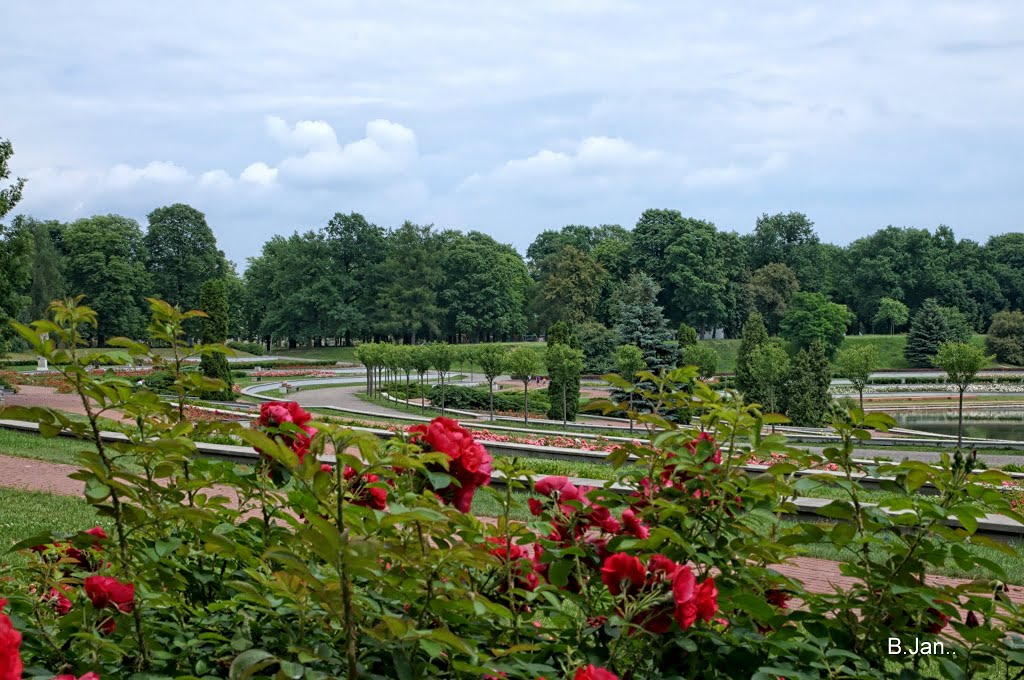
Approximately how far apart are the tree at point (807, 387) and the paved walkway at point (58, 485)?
20.4 meters

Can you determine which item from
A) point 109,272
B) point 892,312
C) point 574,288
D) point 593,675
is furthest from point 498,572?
point 892,312

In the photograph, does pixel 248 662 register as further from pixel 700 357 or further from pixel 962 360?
pixel 700 357

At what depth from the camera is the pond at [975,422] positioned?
1050 inches

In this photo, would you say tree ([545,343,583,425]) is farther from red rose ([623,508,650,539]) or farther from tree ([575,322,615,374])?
red rose ([623,508,650,539])

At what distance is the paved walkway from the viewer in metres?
6.36

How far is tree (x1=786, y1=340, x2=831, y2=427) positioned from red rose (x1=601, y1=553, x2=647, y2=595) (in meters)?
26.5

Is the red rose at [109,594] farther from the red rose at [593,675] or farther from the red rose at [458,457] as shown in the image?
the red rose at [593,675]

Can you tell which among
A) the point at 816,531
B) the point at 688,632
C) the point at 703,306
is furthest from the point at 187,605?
the point at 703,306

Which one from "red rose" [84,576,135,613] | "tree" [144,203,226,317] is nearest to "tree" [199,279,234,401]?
"red rose" [84,576,135,613]

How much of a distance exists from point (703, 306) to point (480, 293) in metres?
17.0

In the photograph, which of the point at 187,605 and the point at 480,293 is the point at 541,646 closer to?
the point at 187,605

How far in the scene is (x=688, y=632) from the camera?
5.88 feet

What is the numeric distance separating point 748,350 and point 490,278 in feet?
113

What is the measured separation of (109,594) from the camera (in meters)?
1.83
